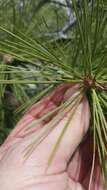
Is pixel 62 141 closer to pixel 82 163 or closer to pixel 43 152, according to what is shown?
pixel 43 152

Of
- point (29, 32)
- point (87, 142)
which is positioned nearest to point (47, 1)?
point (29, 32)

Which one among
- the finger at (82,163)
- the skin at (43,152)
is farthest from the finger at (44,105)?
the finger at (82,163)

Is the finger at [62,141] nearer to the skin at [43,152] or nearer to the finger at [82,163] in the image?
the skin at [43,152]

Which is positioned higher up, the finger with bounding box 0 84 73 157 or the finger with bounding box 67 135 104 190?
the finger with bounding box 0 84 73 157

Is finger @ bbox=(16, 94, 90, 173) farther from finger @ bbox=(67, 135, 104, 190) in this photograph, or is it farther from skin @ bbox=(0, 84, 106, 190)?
finger @ bbox=(67, 135, 104, 190)

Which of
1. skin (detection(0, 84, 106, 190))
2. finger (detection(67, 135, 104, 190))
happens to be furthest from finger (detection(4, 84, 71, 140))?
finger (detection(67, 135, 104, 190))

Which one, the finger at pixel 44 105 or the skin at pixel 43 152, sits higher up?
the finger at pixel 44 105

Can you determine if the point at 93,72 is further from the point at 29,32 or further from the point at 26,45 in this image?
the point at 29,32

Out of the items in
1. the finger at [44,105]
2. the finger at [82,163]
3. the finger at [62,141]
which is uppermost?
the finger at [44,105]
